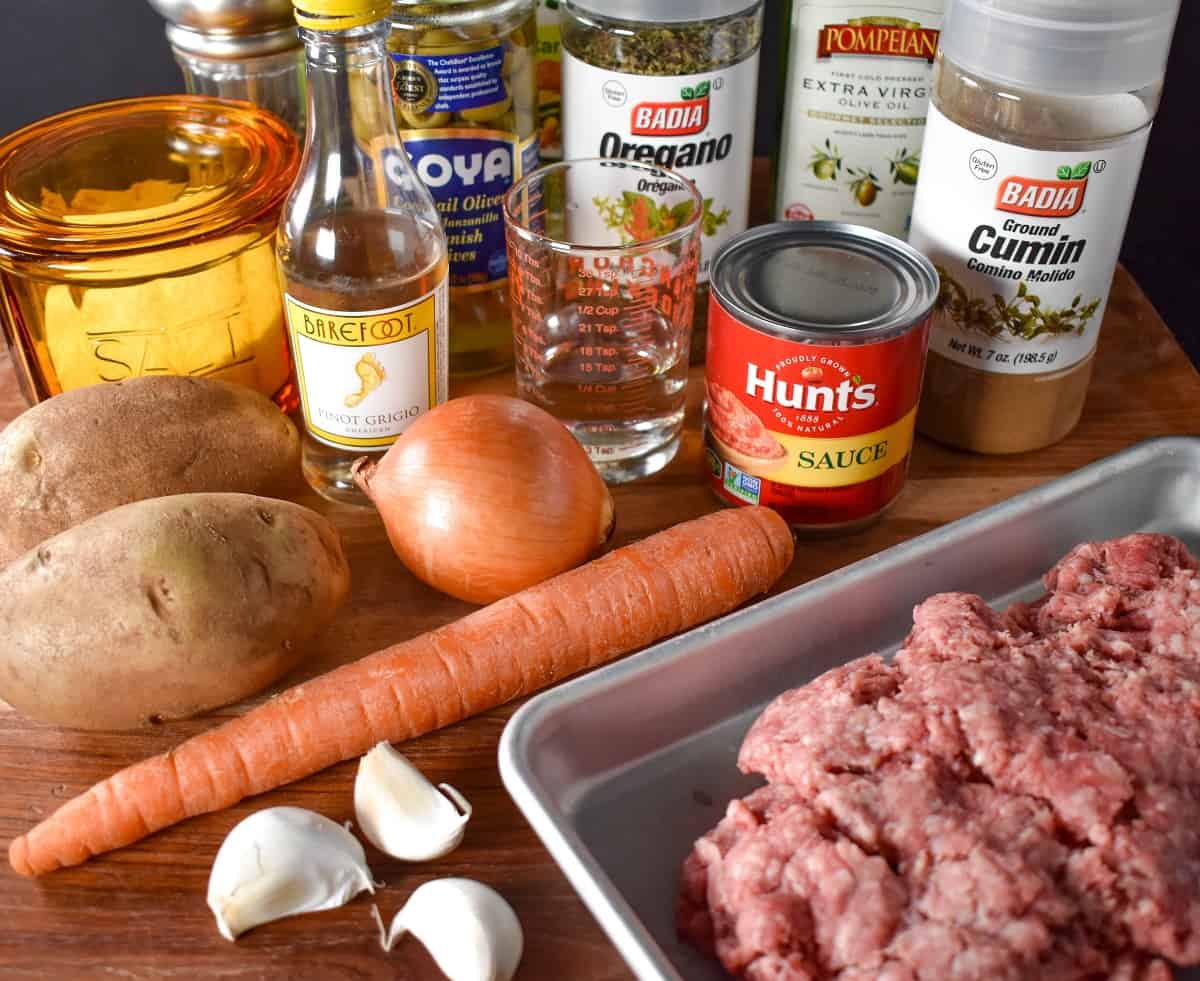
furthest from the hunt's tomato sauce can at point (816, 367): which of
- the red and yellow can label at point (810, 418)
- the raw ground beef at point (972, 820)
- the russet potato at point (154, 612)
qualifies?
the russet potato at point (154, 612)

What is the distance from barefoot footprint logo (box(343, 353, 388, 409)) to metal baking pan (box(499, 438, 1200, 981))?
1.21 feet

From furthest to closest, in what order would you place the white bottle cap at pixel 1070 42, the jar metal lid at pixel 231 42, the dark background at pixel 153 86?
the dark background at pixel 153 86, the jar metal lid at pixel 231 42, the white bottle cap at pixel 1070 42

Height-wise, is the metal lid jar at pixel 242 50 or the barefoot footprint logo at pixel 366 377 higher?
the metal lid jar at pixel 242 50

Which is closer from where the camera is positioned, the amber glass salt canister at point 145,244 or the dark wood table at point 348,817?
the dark wood table at point 348,817

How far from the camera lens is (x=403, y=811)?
921 mm

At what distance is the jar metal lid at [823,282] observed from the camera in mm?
1071

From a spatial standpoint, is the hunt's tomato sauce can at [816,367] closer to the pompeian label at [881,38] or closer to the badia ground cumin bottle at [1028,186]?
the badia ground cumin bottle at [1028,186]

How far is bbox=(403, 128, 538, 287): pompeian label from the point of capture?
123 cm

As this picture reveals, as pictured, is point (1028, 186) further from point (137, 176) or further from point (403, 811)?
point (137, 176)

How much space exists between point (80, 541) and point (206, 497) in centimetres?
10

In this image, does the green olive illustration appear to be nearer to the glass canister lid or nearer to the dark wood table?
the glass canister lid

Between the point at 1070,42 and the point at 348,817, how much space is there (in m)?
0.83

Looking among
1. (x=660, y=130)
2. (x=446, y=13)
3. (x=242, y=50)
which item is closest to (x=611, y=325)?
(x=660, y=130)

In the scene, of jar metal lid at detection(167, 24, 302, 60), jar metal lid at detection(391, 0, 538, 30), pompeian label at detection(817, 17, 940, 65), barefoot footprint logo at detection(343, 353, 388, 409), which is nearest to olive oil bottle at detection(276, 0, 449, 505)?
barefoot footprint logo at detection(343, 353, 388, 409)
